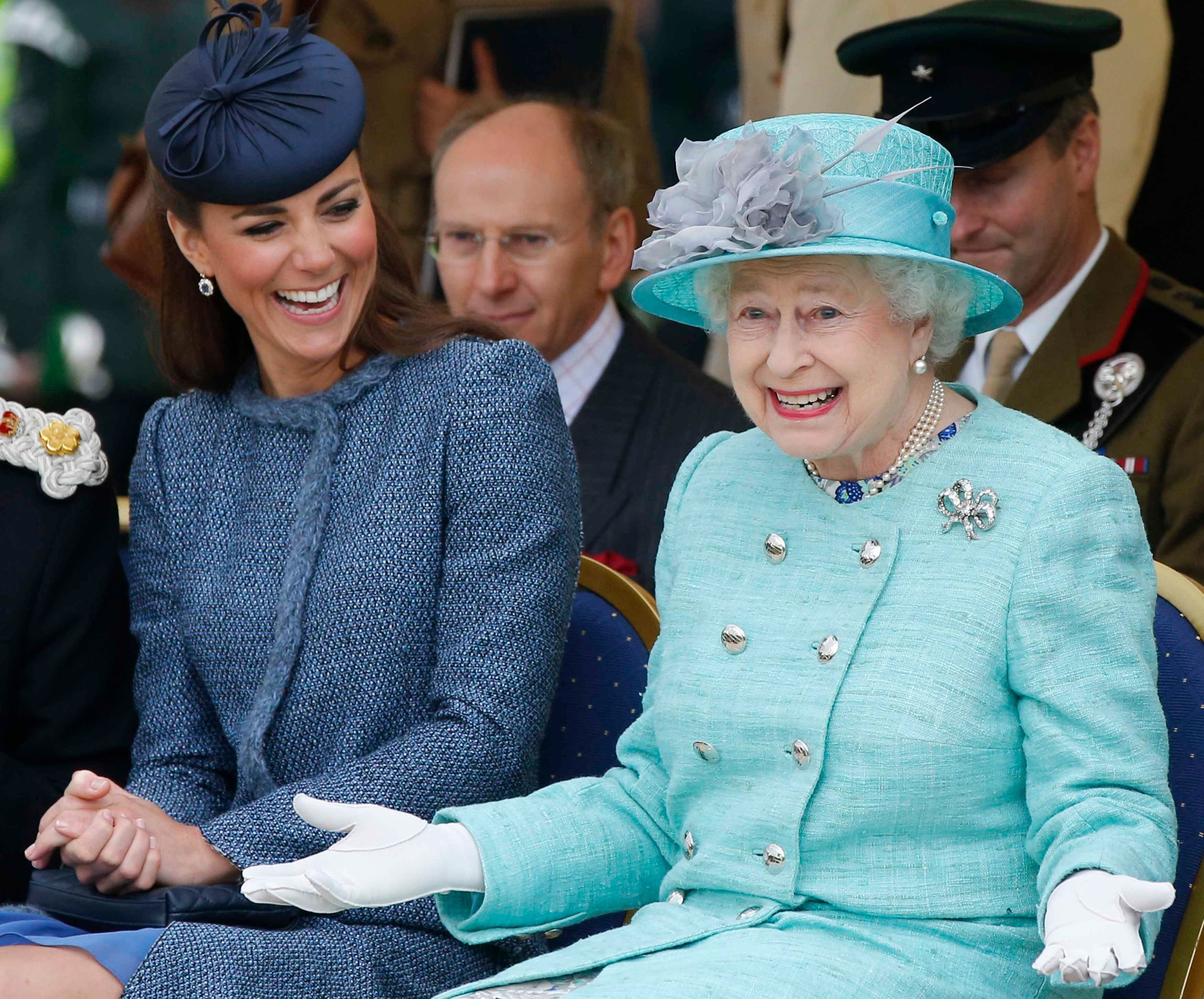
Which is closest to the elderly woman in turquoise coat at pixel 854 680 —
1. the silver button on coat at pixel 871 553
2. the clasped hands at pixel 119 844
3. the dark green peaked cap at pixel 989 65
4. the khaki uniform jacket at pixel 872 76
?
the silver button on coat at pixel 871 553

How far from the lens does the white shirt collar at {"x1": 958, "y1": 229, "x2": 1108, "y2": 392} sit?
11.4 feet

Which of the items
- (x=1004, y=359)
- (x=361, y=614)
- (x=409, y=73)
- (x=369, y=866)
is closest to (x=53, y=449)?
(x=361, y=614)

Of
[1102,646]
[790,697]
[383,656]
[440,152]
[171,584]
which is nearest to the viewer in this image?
[1102,646]

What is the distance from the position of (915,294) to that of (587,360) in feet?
7.01

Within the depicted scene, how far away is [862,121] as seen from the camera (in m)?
1.95

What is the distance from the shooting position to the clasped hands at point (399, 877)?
1.59m

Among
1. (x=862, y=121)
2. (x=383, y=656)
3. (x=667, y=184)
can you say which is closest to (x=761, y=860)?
(x=383, y=656)

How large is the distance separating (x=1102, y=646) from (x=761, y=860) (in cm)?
44

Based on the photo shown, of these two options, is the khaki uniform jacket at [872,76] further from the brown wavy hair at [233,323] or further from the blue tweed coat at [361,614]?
the blue tweed coat at [361,614]

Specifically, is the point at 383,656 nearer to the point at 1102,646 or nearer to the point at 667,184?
the point at 1102,646

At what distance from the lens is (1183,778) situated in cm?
201

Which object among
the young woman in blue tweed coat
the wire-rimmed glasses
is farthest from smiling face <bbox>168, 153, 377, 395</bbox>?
the wire-rimmed glasses

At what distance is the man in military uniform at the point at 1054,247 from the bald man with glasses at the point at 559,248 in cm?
67

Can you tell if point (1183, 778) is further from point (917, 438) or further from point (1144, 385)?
point (1144, 385)
